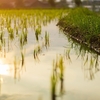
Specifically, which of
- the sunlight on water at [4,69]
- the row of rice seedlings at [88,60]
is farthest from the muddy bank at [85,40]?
the sunlight on water at [4,69]

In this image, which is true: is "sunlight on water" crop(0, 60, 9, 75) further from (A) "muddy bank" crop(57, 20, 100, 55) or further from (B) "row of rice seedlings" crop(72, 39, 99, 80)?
(A) "muddy bank" crop(57, 20, 100, 55)

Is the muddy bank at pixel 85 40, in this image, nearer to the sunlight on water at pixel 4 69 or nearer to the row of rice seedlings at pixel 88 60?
the row of rice seedlings at pixel 88 60

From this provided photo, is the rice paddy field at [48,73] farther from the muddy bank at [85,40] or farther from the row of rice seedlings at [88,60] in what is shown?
the muddy bank at [85,40]

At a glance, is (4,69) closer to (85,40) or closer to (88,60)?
(88,60)

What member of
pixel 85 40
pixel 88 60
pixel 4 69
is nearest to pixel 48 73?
pixel 4 69

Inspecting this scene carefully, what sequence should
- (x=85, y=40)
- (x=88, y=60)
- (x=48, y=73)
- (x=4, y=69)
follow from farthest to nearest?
(x=85, y=40), (x=88, y=60), (x=4, y=69), (x=48, y=73)

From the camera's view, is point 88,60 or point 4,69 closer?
point 4,69

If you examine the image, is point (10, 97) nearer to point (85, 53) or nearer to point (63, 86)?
point (63, 86)

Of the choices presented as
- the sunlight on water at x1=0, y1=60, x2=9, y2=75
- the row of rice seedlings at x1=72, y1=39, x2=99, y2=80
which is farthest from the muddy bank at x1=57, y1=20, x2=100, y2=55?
the sunlight on water at x1=0, y1=60, x2=9, y2=75

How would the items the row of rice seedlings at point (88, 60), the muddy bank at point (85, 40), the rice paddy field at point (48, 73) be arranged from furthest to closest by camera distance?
the muddy bank at point (85, 40) < the row of rice seedlings at point (88, 60) < the rice paddy field at point (48, 73)

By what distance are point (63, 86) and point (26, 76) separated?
581 mm

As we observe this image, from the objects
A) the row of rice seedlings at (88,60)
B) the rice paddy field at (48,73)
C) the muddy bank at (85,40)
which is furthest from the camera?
the muddy bank at (85,40)

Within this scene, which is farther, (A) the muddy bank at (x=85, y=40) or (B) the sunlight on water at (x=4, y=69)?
(A) the muddy bank at (x=85, y=40)

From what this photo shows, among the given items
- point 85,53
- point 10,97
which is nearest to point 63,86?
point 10,97
